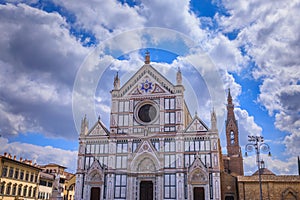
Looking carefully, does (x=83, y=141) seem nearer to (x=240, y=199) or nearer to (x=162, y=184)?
(x=162, y=184)

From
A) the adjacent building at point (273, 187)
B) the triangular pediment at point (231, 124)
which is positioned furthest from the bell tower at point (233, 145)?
the adjacent building at point (273, 187)

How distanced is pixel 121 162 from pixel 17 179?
17586mm

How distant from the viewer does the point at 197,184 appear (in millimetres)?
37969

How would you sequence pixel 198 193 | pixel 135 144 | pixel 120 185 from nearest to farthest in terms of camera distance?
pixel 198 193 < pixel 120 185 < pixel 135 144

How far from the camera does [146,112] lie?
43.2 meters

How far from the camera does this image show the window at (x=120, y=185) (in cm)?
3966

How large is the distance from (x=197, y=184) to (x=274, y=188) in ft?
30.6

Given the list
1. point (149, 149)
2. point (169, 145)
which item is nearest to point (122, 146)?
point (149, 149)

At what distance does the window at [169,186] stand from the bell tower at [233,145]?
2525 centimetres

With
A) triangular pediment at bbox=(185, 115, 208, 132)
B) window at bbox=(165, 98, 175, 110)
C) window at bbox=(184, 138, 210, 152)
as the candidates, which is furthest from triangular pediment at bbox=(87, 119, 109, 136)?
triangular pediment at bbox=(185, 115, 208, 132)

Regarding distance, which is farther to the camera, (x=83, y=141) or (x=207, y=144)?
(x=83, y=141)

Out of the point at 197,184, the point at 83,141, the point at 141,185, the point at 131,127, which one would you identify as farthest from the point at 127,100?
the point at 197,184

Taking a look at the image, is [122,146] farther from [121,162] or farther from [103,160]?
[103,160]

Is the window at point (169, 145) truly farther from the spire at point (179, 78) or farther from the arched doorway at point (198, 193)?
the spire at point (179, 78)
